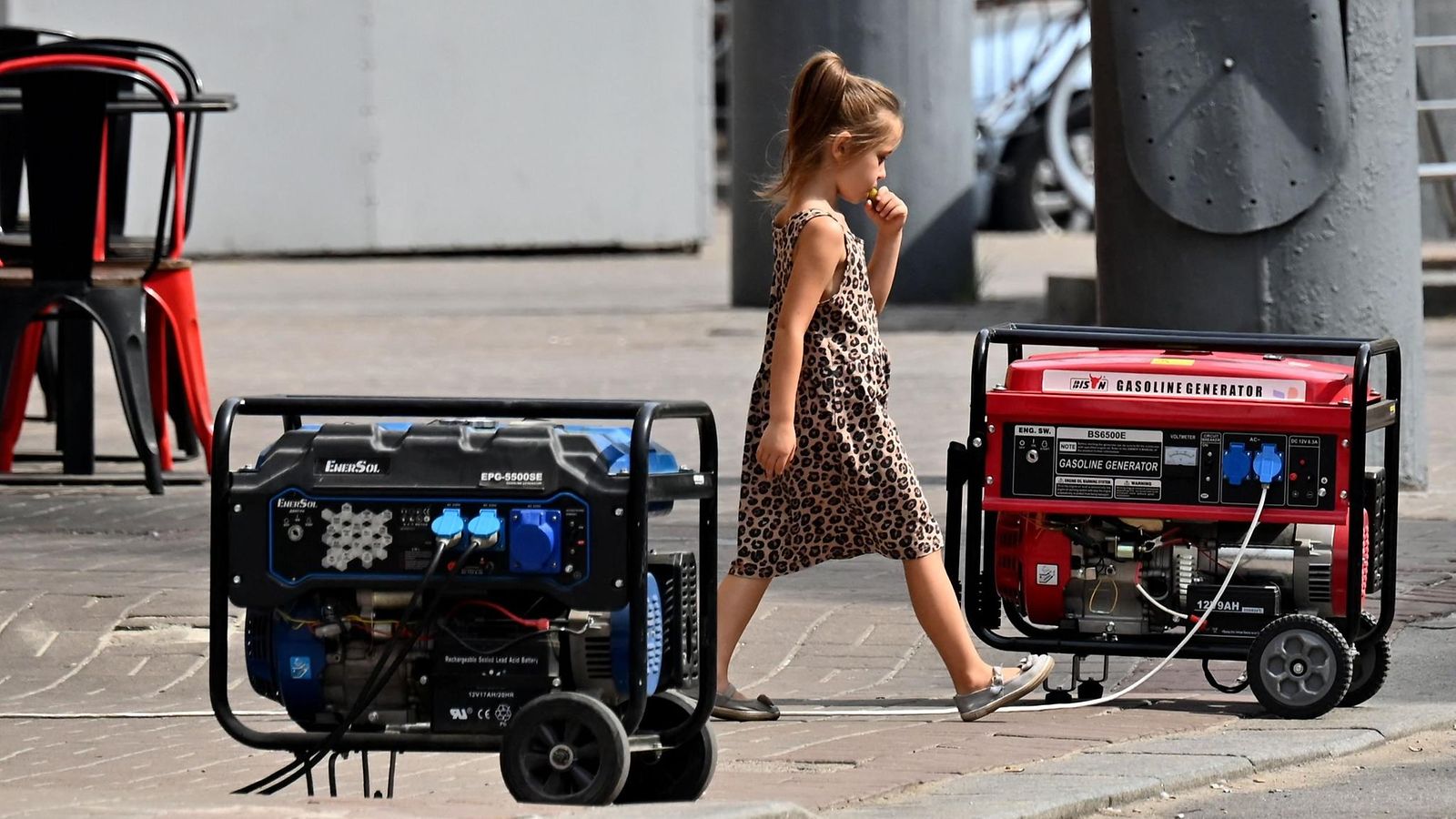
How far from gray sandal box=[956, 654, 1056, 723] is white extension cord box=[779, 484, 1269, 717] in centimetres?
7

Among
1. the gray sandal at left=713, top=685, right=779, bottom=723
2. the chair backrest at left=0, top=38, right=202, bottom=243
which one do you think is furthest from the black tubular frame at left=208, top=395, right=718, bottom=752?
the chair backrest at left=0, top=38, right=202, bottom=243

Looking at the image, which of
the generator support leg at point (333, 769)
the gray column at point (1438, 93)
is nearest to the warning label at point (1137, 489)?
the generator support leg at point (333, 769)

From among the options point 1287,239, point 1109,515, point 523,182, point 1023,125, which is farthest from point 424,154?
point 1109,515

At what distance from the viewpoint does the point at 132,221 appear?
67.5ft

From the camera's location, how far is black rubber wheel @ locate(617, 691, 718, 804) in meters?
4.46

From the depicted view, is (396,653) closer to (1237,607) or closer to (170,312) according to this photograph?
(1237,607)

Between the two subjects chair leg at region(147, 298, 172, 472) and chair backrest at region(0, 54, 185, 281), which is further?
chair leg at region(147, 298, 172, 472)

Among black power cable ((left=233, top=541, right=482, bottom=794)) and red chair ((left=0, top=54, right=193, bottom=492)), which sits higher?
red chair ((left=0, top=54, right=193, bottom=492))

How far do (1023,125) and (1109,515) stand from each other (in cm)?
2121

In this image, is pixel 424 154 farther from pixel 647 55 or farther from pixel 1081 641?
pixel 1081 641

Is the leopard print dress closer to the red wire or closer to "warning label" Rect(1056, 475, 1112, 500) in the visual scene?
"warning label" Rect(1056, 475, 1112, 500)

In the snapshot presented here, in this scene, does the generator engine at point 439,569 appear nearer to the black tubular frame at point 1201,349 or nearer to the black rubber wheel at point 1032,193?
the black tubular frame at point 1201,349

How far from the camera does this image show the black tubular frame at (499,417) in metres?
4.19

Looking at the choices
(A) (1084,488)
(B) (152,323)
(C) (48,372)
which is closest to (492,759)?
(A) (1084,488)
